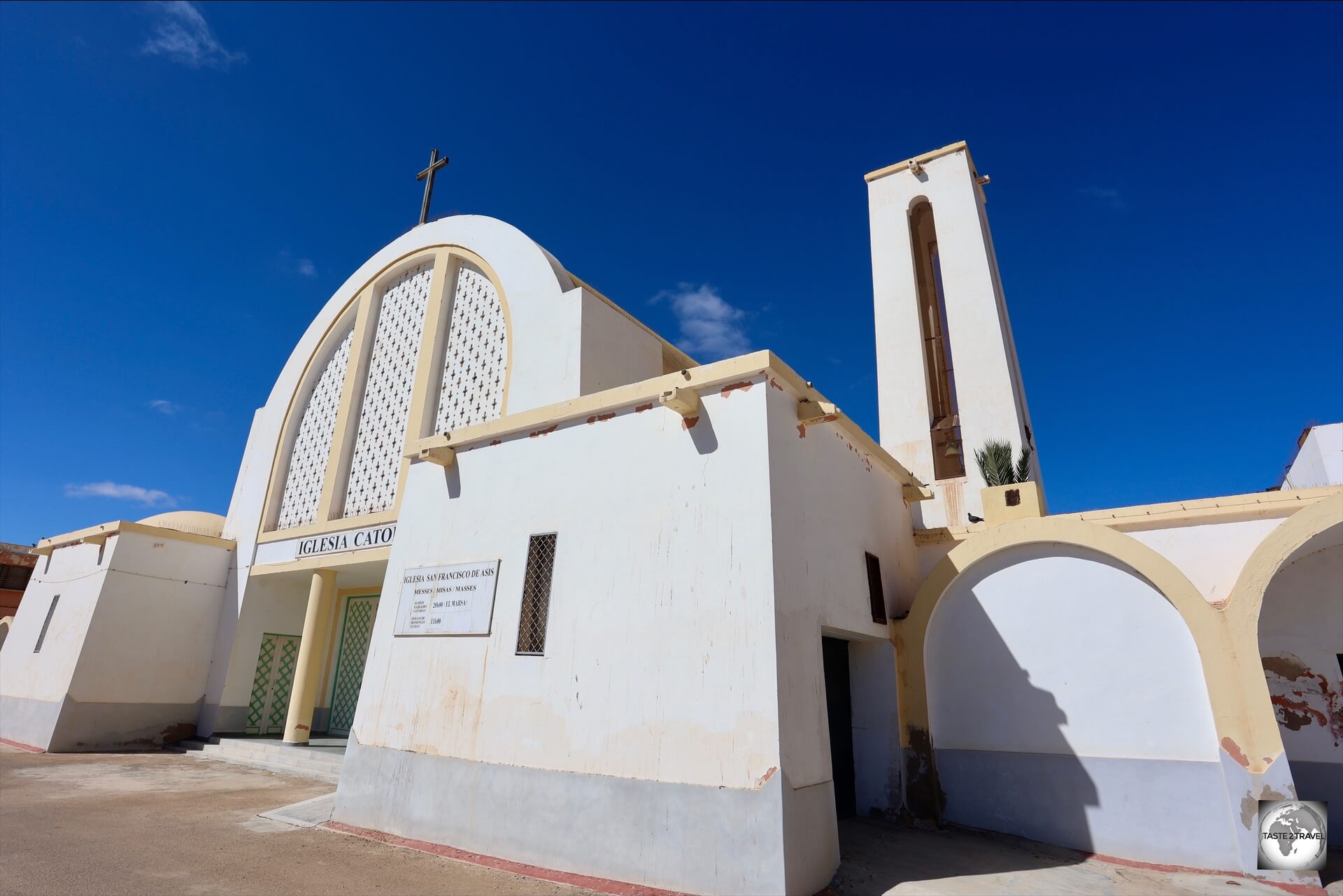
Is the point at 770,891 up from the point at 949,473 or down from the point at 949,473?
down

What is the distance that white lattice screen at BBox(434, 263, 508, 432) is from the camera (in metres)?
9.73

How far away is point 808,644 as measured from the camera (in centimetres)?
534

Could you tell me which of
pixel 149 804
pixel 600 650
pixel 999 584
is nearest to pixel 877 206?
pixel 999 584

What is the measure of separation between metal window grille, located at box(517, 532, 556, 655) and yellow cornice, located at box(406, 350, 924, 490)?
121 centimetres

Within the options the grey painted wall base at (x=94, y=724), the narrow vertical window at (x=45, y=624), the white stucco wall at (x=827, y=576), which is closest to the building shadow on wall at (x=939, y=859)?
the white stucco wall at (x=827, y=576)

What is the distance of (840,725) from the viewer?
7.04 metres

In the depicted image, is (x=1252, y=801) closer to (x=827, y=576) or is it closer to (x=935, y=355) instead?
(x=827, y=576)

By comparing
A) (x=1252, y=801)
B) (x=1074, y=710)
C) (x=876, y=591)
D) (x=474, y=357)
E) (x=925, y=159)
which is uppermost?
(x=925, y=159)

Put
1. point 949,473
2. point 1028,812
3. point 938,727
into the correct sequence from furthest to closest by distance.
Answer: point 949,473 < point 938,727 < point 1028,812

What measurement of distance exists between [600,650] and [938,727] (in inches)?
140

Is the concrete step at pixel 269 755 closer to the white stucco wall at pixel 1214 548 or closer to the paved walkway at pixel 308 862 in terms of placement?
the paved walkway at pixel 308 862

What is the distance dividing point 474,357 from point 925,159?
390 inches

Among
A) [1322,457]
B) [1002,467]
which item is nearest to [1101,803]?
[1002,467]

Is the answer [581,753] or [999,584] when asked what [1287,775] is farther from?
[581,753]
